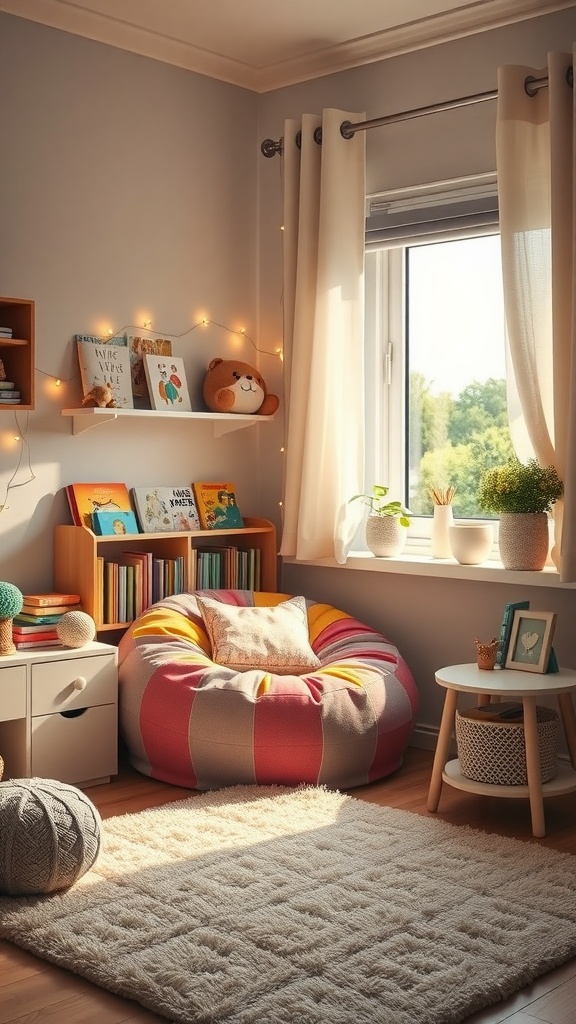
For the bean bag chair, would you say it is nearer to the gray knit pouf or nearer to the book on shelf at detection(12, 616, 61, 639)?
the book on shelf at detection(12, 616, 61, 639)

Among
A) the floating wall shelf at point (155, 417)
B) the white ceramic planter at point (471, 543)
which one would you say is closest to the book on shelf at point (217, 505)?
the floating wall shelf at point (155, 417)

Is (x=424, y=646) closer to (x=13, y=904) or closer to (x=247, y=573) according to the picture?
(x=247, y=573)

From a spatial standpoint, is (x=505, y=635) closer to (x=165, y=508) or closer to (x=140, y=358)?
(x=165, y=508)

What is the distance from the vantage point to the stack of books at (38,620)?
350cm

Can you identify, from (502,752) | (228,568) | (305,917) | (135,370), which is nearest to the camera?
(305,917)

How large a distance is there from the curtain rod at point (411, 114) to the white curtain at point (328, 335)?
0.11 feet

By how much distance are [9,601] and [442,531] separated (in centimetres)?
161

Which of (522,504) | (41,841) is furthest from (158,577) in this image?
(41,841)

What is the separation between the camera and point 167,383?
13.6ft

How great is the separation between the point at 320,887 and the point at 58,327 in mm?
2195

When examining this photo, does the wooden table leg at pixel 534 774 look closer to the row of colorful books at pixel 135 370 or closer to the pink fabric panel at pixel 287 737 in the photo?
the pink fabric panel at pixel 287 737

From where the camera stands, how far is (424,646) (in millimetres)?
4086

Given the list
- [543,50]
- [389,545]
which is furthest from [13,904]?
[543,50]

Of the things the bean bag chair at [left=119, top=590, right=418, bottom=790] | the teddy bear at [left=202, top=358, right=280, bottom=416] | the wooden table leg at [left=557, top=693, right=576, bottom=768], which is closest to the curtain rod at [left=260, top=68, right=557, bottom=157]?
the teddy bear at [left=202, top=358, right=280, bottom=416]
